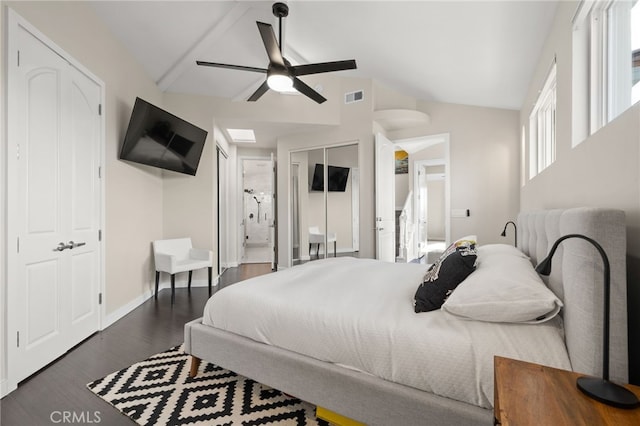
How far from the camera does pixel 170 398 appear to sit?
1.75m

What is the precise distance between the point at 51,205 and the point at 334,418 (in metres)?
2.43

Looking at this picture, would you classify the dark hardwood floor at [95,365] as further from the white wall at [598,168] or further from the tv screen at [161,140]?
the white wall at [598,168]

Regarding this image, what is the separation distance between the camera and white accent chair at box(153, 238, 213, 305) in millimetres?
3660

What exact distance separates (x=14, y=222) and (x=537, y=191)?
157 inches

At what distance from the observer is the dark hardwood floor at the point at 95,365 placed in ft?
5.35

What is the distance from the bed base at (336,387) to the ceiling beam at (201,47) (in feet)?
10.2

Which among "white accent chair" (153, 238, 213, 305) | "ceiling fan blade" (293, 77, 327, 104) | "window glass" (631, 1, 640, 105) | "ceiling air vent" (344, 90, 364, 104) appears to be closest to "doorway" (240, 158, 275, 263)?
"white accent chair" (153, 238, 213, 305)

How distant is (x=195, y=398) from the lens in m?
1.75

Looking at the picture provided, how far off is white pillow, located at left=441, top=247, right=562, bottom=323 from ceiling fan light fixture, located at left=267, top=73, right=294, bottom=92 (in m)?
2.25

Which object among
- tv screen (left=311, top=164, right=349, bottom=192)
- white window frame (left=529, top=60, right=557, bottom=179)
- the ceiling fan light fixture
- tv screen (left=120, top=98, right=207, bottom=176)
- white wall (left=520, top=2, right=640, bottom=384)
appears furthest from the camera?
tv screen (left=311, top=164, right=349, bottom=192)

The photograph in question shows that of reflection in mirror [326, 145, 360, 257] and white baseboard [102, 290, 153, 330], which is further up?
reflection in mirror [326, 145, 360, 257]

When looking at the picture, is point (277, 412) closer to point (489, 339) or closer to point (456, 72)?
point (489, 339)

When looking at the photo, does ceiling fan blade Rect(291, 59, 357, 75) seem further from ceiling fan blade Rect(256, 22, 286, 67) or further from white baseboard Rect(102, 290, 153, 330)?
white baseboard Rect(102, 290, 153, 330)

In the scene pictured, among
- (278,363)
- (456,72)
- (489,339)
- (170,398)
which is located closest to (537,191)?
(456,72)
